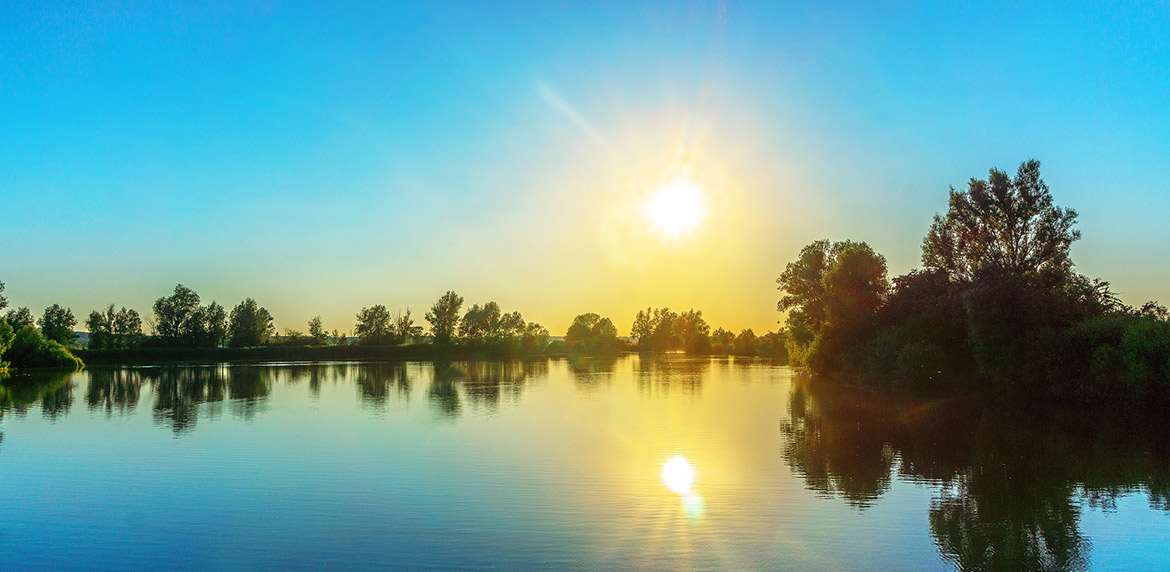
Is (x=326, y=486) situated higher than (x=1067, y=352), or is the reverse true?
(x=1067, y=352)

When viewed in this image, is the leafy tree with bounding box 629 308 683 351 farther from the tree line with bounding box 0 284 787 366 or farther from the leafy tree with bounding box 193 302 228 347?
the leafy tree with bounding box 193 302 228 347

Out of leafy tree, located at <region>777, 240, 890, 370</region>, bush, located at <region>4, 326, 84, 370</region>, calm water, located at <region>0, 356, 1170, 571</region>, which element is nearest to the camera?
calm water, located at <region>0, 356, 1170, 571</region>

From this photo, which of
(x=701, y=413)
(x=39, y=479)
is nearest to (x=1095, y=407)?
(x=701, y=413)

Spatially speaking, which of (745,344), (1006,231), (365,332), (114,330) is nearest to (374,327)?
(365,332)

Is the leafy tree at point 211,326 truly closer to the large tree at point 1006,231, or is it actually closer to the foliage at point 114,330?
the foliage at point 114,330

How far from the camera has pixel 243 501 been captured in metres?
12.7

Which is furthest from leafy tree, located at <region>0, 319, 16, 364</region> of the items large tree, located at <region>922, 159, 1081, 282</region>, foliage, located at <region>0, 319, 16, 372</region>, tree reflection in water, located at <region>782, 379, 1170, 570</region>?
large tree, located at <region>922, 159, 1081, 282</region>

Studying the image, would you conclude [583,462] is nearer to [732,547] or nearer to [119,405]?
[732,547]

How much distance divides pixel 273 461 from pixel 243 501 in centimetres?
433

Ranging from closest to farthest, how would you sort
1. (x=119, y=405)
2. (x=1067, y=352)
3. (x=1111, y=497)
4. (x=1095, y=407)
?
(x=1111, y=497)
(x=1095, y=407)
(x=1067, y=352)
(x=119, y=405)

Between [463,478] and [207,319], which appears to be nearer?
[463,478]

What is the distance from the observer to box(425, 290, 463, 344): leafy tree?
12531cm

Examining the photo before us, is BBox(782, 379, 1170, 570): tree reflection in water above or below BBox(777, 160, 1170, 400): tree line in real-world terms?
below

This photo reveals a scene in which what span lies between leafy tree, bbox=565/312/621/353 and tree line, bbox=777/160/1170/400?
101654mm
